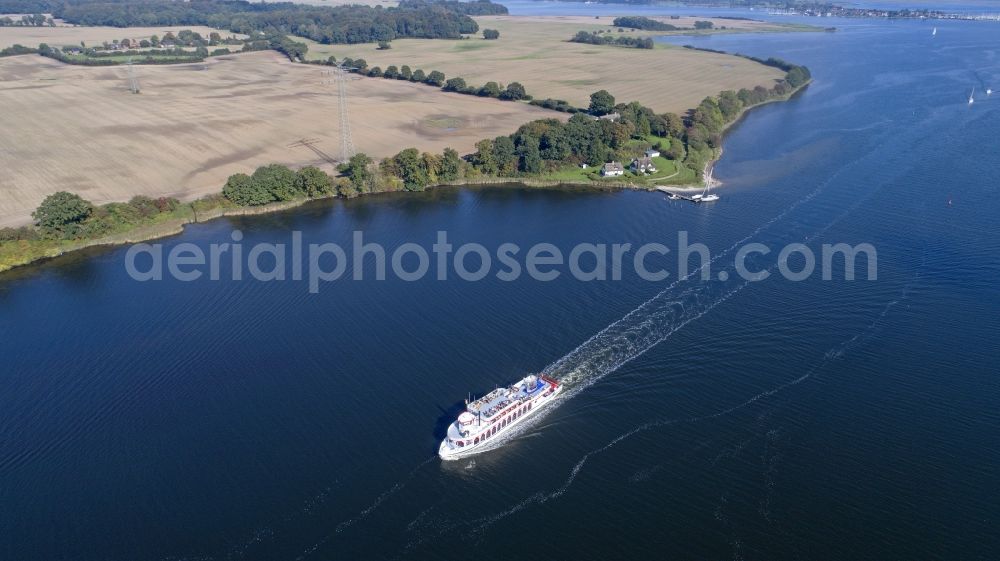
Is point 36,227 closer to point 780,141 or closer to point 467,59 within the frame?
point 780,141

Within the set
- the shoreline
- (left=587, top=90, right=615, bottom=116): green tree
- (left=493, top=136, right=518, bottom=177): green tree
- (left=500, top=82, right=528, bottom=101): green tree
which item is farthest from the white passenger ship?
(left=500, top=82, right=528, bottom=101): green tree

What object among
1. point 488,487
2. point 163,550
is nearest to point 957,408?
point 488,487

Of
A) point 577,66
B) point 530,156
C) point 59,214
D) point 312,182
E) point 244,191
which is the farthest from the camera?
point 577,66

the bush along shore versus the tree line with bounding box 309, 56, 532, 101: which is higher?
the tree line with bounding box 309, 56, 532, 101

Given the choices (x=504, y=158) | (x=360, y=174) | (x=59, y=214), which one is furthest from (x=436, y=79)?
(x=59, y=214)

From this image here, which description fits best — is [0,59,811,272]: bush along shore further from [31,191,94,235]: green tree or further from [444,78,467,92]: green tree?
[444,78,467,92]: green tree

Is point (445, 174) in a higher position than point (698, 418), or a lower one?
higher

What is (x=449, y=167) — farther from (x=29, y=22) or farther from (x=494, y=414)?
(x=29, y=22)
